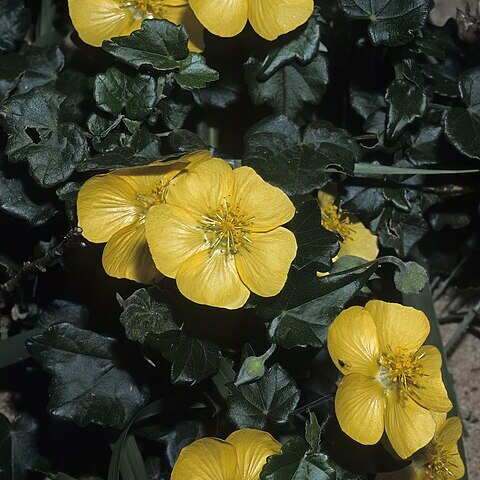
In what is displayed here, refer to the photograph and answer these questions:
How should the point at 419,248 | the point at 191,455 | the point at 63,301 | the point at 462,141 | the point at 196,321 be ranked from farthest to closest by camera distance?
1. the point at 419,248
2. the point at 63,301
3. the point at 462,141
4. the point at 196,321
5. the point at 191,455

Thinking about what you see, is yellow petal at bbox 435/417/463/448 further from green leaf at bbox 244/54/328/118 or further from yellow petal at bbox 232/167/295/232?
green leaf at bbox 244/54/328/118

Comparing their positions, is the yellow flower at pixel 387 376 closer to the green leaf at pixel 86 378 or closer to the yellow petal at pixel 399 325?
the yellow petal at pixel 399 325

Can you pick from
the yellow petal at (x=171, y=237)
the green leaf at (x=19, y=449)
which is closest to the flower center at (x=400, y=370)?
the yellow petal at (x=171, y=237)

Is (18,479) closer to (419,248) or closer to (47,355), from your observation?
(47,355)

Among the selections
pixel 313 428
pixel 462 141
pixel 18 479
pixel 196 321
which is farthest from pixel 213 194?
pixel 18 479

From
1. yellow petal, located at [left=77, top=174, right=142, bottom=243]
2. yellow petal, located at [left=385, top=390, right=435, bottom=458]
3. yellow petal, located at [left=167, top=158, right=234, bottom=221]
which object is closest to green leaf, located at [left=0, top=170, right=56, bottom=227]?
yellow petal, located at [left=77, top=174, right=142, bottom=243]

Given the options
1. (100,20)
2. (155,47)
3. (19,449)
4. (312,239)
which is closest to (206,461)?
Answer: (312,239)
